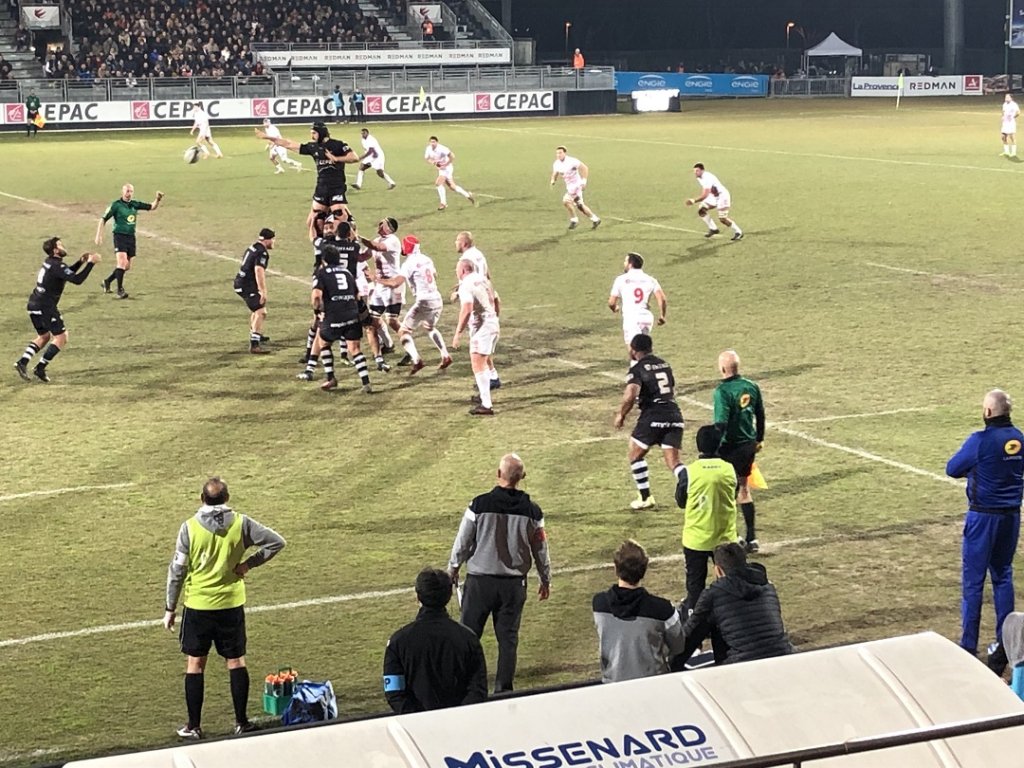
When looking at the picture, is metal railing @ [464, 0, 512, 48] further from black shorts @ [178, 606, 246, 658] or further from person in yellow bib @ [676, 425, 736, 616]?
black shorts @ [178, 606, 246, 658]

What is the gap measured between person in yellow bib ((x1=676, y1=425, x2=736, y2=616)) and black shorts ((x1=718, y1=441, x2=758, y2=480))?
1.71 m

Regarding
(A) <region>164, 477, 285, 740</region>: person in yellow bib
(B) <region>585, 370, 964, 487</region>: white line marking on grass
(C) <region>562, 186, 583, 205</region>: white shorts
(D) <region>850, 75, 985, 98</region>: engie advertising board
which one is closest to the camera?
(A) <region>164, 477, 285, 740</region>: person in yellow bib

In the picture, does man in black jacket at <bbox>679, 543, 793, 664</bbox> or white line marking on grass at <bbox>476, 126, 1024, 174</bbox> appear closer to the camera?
man in black jacket at <bbox>679, 543, 793, 664</bbox>

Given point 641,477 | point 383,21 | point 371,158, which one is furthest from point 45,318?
point 383,21

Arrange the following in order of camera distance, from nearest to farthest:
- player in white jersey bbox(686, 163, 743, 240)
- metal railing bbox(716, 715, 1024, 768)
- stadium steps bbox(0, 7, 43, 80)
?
metal railing bbox(716, 715, 1024, 768), player in white jersey bbox(686, 163, 743, 240), stadium steps bbox(0, 7, 43, 80)

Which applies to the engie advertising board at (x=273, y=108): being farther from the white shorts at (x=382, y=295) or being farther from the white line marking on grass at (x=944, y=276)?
the white shorts at (x=382, y=295)

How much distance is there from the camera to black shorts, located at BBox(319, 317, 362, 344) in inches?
784

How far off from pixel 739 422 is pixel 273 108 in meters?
58.2

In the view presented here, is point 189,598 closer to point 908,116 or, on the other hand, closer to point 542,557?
point 542,557

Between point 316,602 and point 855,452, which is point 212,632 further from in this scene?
point 855,452

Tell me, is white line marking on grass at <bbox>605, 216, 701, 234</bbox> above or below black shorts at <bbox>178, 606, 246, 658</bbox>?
above

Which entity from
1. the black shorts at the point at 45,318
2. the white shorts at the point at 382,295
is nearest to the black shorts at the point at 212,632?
the black shorts at the point at 45,318

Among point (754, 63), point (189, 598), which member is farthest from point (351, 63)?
point (189, 598)

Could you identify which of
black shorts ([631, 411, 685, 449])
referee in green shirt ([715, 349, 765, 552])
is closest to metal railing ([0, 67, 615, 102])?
black shorts ([631, 411, 685, 449])
